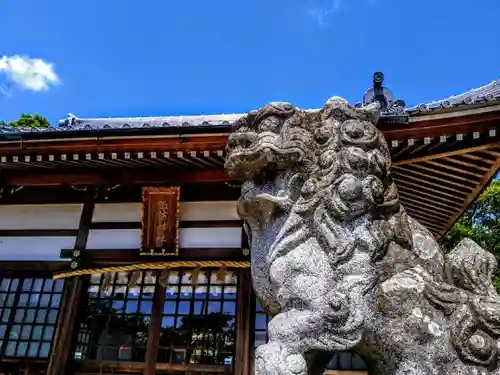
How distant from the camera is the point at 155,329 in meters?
6.34

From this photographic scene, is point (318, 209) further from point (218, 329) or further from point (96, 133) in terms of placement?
point (218, 329)

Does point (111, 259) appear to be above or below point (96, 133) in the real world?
below

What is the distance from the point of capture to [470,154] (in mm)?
5371

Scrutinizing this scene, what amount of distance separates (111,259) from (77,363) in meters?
1.54

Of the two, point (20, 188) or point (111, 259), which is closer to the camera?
point (111, 259)

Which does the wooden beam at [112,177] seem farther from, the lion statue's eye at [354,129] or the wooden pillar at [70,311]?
the lion statue's eye at [354,129]

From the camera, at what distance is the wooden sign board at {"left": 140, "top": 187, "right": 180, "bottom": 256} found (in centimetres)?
646

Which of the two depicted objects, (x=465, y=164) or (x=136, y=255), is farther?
(x=136, y=255)

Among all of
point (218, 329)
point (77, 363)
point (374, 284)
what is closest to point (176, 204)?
point (218, 329)

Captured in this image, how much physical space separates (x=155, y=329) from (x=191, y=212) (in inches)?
69.5

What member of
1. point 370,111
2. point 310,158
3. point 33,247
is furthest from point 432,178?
point 33,247

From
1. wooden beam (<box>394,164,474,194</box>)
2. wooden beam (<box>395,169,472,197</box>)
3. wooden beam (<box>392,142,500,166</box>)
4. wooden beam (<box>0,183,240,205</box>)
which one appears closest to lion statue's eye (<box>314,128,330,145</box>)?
wooden beam (<box>392,142,500,166</box>)

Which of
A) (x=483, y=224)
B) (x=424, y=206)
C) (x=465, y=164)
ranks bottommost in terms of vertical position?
(x=465, y=164)

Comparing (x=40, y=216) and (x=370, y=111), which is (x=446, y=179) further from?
(x=40, y=216)
